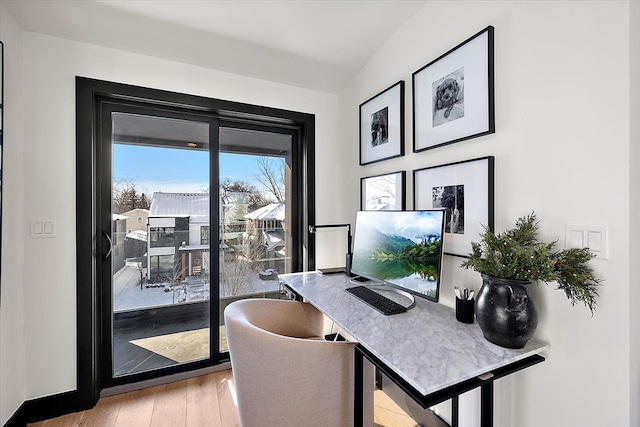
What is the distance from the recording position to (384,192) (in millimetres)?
1958

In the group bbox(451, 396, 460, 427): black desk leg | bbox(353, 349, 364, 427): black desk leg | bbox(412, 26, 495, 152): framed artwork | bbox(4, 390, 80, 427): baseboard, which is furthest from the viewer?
bbox(4, 390, 80, 427): baseboard

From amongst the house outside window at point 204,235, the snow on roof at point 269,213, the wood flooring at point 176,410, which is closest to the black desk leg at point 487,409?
the wood flooring at point 176,410

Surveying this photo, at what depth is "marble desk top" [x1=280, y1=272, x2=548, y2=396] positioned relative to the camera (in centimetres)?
84

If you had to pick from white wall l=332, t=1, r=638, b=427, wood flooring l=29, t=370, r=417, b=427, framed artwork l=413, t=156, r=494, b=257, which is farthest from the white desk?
wood flooring l=29, t=370, r=417, b=427

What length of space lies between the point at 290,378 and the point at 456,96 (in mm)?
1495

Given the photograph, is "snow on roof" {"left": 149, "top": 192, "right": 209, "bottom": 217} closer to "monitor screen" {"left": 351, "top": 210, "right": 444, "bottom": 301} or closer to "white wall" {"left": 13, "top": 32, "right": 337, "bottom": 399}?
"white wall" {"left": 13, "top": 32, "right": 337, "bottom": 399}

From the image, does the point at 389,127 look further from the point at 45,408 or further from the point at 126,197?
the point at 45,408

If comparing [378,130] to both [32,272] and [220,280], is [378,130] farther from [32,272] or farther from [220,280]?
[32,272]

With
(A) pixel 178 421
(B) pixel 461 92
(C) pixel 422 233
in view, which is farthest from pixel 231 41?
(A) pixel 178 421

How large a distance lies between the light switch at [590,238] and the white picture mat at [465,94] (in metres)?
0.54

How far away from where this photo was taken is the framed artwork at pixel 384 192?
1.80 m

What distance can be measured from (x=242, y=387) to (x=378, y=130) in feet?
5.64

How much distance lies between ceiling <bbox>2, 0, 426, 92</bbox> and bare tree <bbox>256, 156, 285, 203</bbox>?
0.71 meters

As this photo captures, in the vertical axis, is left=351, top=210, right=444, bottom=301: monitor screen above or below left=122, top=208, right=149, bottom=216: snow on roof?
below
